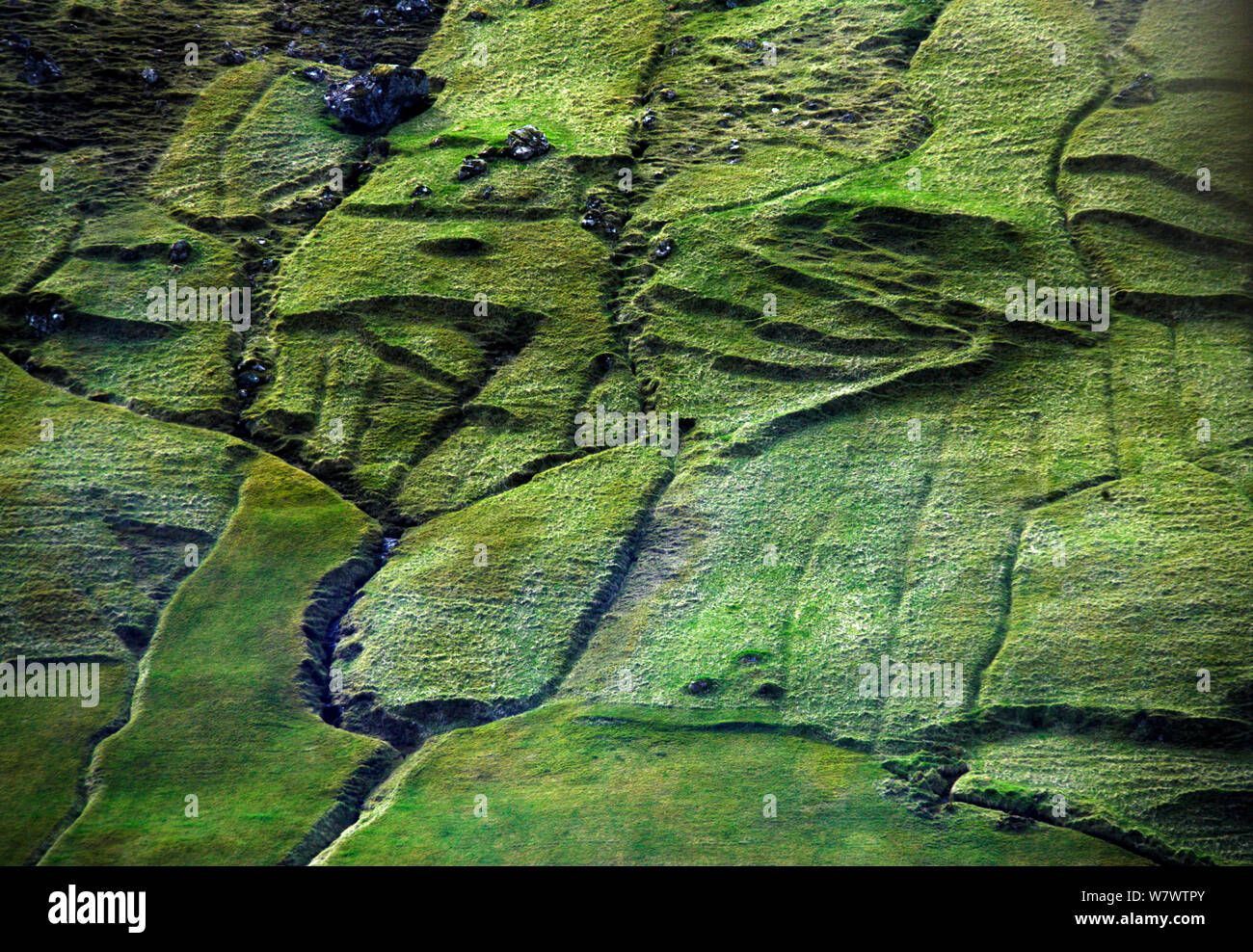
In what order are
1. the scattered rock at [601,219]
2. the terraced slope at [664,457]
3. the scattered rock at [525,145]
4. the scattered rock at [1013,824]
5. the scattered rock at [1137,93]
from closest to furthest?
the scattered rock at [1013,824], the terraced slope at [664,457], the scattered rock at [601,219], the scattered rock at [1137,93], the scattered rock at [525,145]

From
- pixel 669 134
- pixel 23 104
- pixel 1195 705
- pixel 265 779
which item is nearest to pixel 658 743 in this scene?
pixel 265 779

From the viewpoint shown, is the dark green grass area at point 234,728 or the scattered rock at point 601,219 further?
the scattered rock at point 601,219

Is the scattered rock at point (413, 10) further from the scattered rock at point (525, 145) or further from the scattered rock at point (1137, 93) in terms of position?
the scattered rock at point (1137, 93)

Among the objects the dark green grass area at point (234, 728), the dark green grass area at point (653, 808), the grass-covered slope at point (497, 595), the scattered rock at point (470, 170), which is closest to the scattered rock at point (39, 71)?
the scattered rock at point (470, 170)

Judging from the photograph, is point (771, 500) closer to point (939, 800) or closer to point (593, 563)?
point (593, 563)

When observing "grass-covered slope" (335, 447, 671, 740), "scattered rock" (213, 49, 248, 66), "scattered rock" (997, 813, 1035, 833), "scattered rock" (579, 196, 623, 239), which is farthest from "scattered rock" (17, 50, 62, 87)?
"scattered rock" (997, 813, 1035, 833)

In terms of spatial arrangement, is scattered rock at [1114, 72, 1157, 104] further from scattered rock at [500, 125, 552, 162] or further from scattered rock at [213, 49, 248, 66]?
scattered rock at [213, 49, 248, 66]
